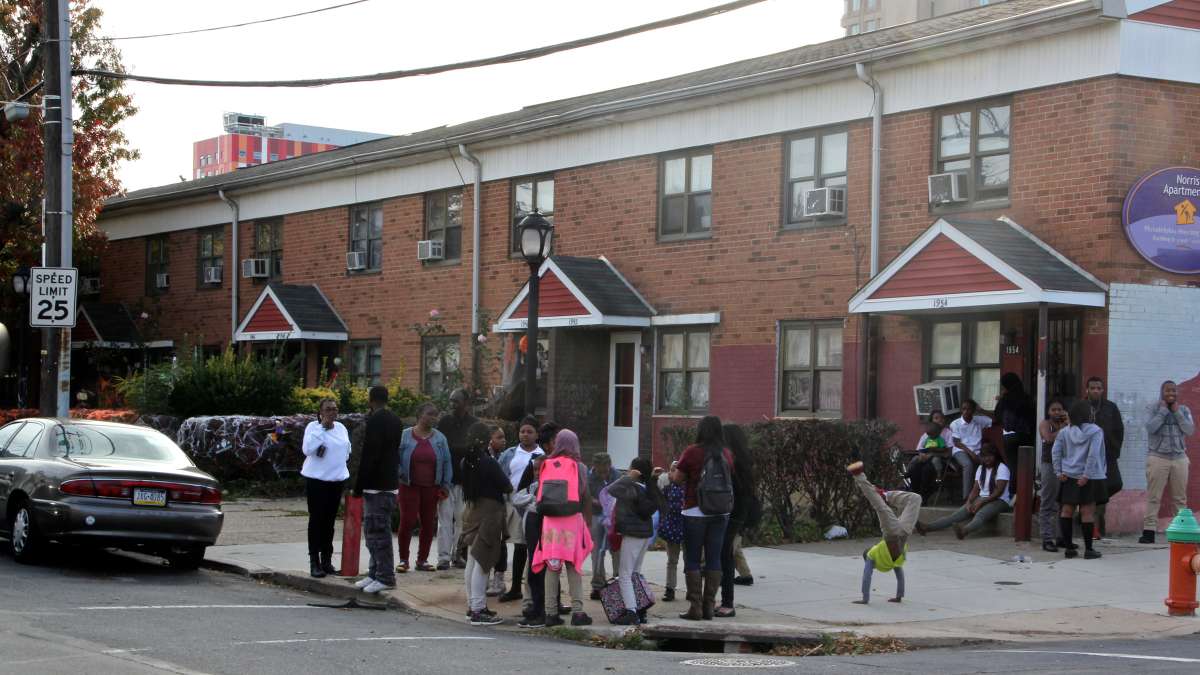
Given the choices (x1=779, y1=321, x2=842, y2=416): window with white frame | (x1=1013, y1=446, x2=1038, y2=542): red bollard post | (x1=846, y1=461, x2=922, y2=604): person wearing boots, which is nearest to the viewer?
(x1=846, y1=461, x2=922, y2=604): person wearing boots

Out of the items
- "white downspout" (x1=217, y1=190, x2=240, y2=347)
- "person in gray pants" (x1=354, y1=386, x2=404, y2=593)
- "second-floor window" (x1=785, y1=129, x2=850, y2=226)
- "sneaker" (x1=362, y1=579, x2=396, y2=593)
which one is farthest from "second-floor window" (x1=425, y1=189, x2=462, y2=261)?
"sneaker" (x1=362, y1=579, x2=396, y2=593)

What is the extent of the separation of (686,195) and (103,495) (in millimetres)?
11820

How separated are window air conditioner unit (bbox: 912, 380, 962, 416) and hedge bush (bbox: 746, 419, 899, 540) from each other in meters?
1.76

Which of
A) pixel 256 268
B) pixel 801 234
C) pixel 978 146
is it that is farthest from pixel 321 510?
pixel 256 268

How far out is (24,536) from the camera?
1398 cm

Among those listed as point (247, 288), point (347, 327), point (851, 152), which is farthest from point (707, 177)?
point (247, 288)

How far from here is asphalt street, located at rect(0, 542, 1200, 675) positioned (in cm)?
919

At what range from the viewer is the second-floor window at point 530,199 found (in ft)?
84.9

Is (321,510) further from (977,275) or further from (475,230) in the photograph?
(475,230)

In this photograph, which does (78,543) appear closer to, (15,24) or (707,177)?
(707,177)

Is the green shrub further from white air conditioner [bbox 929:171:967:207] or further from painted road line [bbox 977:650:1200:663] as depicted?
painted road line [bbox 977:650:1200:663]

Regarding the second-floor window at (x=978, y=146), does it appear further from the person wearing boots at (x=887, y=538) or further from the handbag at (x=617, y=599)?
the handbag at (x=617, y=599)

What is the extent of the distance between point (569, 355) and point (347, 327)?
786 cm

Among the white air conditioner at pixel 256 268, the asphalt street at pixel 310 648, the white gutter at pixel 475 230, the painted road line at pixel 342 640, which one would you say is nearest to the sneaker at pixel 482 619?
the asphalt street at pixel 310 648
